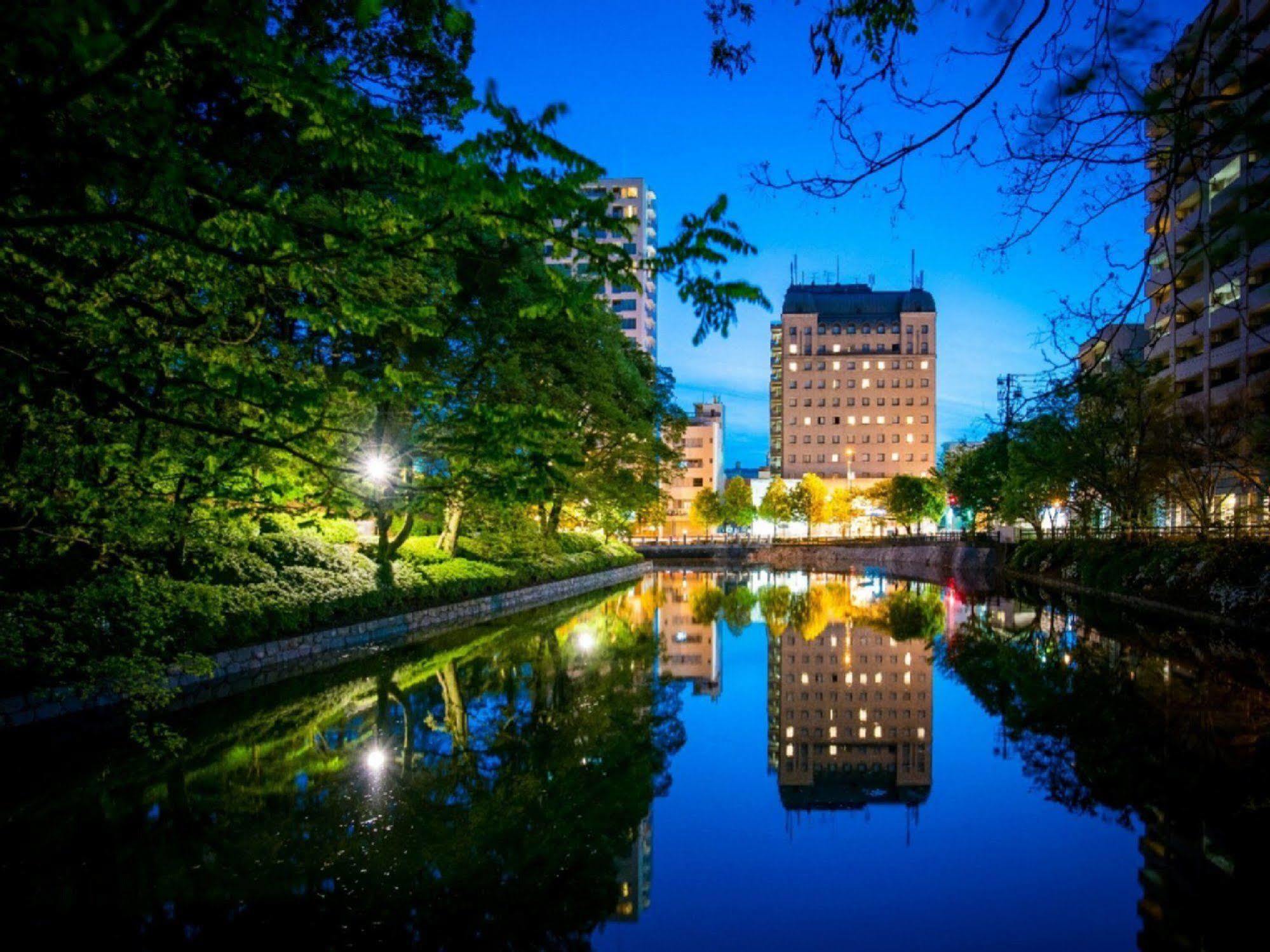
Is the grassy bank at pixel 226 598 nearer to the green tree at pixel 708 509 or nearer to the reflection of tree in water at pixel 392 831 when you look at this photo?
the reflection of tree in water at pixel 392 831

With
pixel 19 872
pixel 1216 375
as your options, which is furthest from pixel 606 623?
pixel 1216 375

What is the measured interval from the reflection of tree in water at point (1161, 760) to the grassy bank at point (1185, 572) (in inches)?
218

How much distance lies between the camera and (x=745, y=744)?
10.5 metres

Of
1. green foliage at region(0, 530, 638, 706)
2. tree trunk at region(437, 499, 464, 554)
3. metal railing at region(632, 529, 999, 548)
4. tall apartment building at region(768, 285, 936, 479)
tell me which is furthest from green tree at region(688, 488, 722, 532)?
tree trunk at region(437, 499, 464, 554)

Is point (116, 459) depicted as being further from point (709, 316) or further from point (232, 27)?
point (709, 316)

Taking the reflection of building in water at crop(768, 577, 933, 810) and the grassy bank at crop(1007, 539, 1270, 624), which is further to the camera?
the grassy bank at crop(1007, 539, 1270, 624)

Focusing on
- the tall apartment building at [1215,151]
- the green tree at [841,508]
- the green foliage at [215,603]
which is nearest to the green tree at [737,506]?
the green tree at [841,508]

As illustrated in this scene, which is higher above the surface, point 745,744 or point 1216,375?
point 1216,375

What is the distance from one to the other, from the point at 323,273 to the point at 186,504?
6.87 metres

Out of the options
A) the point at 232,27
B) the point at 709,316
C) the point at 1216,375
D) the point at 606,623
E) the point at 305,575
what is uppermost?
the point at 1216,375

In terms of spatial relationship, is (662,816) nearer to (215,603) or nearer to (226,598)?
(215,603)

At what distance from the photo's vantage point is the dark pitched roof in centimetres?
12175

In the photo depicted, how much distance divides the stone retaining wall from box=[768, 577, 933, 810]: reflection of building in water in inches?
344

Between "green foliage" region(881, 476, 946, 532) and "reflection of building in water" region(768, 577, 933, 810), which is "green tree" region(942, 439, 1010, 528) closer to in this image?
"green foliage" region(881, 476, 946, 532)
